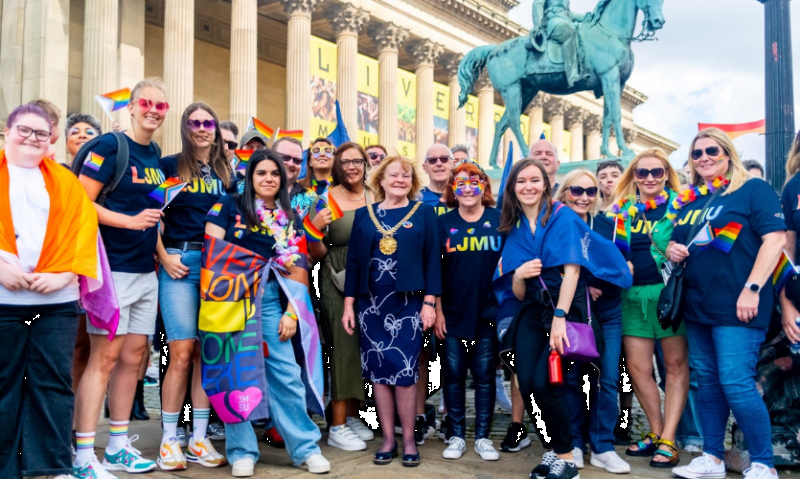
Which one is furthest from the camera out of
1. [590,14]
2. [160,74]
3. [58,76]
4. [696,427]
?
[160,74]

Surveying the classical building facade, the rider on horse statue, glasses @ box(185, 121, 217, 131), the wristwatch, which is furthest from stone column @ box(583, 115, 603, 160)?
glasses @ box(185, 121, 217, 131)

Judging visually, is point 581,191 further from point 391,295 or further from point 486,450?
point 486,450

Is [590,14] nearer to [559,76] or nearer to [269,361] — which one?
[559,76]

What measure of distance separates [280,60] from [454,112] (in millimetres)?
8281

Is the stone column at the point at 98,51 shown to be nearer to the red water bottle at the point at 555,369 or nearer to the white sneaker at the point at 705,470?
the red water bottle at the point at 555,369

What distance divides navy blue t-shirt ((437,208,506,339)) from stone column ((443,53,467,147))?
2655cm

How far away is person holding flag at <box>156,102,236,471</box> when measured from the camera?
4480 millimetres

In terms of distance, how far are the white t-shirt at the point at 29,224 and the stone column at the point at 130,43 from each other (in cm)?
1743

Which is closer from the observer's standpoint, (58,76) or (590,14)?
(590,14)

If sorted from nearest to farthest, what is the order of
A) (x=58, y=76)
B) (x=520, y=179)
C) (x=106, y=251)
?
1. (x=106, y=251)
2. (x=520, y=179)
3. (x=58, y=76)

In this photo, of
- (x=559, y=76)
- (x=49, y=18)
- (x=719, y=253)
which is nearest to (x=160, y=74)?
(x=49, y=18)

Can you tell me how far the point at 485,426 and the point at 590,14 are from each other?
955 centimetres

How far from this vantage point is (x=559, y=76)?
12484 millimetres

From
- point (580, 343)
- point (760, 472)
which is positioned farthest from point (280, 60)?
point (760, 472)
